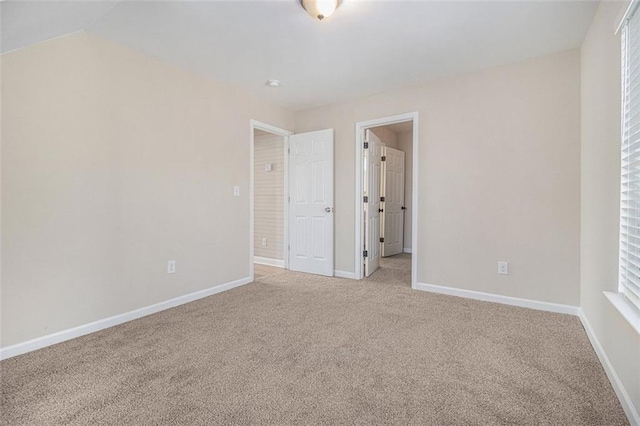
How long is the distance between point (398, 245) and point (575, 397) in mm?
4471

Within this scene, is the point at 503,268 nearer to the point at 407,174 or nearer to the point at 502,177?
the point at 502,177

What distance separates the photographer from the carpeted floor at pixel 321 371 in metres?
1.45

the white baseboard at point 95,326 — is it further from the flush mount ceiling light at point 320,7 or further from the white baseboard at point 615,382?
the white baseboard at point 615,382

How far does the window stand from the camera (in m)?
1.47

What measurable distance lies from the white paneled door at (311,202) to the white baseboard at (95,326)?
1.35 m

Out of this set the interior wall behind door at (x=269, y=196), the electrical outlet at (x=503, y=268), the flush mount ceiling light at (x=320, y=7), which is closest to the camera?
the flush mount ceiling light at (x=320, y=7)

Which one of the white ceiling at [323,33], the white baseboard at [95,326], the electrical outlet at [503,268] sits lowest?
the white baseboard at [95,326]

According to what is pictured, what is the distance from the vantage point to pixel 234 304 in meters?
3.04

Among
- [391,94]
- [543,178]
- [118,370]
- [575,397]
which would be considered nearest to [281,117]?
[391,94]

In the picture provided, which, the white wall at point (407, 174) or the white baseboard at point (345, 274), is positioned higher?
the white wall at point (407, 174)

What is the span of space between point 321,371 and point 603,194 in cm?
215

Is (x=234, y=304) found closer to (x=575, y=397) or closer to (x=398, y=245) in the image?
(x=575, y=397)

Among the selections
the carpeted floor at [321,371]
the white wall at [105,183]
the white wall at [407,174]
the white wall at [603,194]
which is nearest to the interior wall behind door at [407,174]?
the white wall at [407,174]

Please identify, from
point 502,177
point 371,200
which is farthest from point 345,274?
point 502,177
